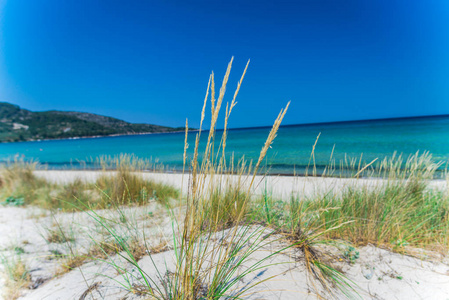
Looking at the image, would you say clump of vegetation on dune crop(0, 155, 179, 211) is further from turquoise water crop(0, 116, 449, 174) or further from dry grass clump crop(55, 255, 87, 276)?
dry grass clump crop(55, 255, 87, 276)

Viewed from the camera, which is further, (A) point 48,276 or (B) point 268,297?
(A) point 48,276

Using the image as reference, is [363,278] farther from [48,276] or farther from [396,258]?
[48,276]

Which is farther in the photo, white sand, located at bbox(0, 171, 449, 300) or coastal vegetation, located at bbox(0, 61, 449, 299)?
white sand, located at bbox(0, 171, 449, 300)

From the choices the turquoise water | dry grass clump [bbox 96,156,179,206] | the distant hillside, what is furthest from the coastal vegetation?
the distant hillside

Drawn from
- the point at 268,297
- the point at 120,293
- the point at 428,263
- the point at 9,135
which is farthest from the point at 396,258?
the point at 9,135

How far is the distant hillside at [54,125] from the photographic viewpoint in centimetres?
5503

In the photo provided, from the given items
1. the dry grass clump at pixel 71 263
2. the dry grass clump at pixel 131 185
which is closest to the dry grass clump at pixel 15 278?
the dry grass clump at pixel 71 263

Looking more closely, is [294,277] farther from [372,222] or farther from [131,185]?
[131,185]

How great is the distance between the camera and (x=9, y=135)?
176ft

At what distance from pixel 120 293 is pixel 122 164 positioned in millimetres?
3795

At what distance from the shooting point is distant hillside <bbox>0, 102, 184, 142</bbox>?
55.0 meters

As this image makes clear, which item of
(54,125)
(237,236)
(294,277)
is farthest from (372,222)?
(54,125)

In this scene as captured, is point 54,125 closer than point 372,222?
No

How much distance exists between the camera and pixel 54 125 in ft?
201
